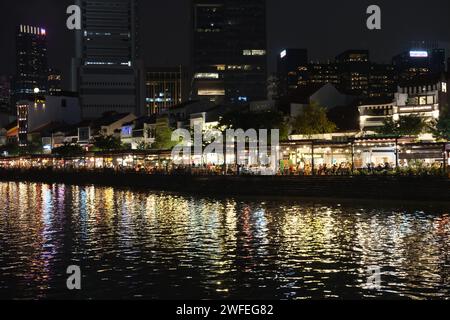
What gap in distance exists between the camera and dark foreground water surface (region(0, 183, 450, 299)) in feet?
71.7

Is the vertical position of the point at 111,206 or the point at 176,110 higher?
the point at 176,110

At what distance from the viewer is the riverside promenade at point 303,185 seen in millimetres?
51125

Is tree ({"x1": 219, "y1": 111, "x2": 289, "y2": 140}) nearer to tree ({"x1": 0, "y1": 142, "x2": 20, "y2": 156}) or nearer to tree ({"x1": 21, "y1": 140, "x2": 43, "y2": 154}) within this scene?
tree ({"x1": 21, "y1": 140, "x2": 43, "y2": 154})

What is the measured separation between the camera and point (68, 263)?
27.0 metres

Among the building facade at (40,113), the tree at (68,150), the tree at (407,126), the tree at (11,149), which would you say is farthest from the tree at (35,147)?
the tree at (407,126)

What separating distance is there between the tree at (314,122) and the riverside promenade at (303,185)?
21.8 m

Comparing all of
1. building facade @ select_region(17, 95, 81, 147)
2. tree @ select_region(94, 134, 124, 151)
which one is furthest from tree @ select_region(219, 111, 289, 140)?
building facade @ select_region(17, 95, 81, 147)

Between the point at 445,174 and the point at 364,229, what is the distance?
59.3ft

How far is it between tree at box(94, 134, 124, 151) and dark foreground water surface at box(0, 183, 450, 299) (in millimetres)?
80622

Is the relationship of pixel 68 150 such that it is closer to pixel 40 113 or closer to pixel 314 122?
pixel 40 113

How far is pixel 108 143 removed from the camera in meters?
131

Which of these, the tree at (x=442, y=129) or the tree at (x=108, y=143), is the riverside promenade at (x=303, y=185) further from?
the tree at (x=108, y=143)
